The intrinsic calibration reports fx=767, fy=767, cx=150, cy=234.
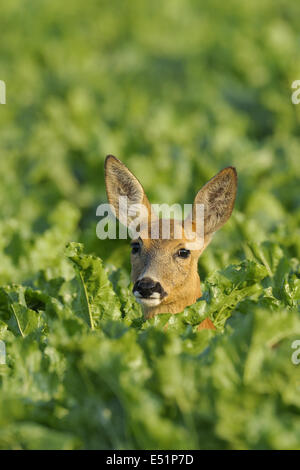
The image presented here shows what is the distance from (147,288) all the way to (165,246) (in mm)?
493

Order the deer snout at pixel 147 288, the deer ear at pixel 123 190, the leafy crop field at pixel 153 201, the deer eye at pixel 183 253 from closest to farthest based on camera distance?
the leafy crop field at pixel 153 201, the deer snout at pixel 147 288, the deer eye at pixel 183 253, the deer ear at pixel 123 190

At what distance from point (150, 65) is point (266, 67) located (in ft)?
16.0

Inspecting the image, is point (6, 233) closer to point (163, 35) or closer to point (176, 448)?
point (176, 448)

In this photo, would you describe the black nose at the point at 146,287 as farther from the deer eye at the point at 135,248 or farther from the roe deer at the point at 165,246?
the deer eye at the point at 135,248

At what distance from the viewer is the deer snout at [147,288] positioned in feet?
15.1

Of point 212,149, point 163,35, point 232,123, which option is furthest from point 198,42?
point 212,149

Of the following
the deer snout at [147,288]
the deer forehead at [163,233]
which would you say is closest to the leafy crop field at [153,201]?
the deer snout at [147,288]

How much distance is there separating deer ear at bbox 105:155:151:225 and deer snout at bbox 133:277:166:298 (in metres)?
0.78

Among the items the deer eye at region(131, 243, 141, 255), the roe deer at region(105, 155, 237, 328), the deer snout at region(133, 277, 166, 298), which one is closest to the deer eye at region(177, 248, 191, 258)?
the roe deer at region(105, 155, 237, 328)

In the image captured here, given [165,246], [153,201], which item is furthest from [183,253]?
[153,201]

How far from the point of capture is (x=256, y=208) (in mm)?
8977

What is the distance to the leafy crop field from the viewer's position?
340 centimetres

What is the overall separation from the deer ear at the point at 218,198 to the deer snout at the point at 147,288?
2.64ft

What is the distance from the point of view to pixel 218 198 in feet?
17.3
